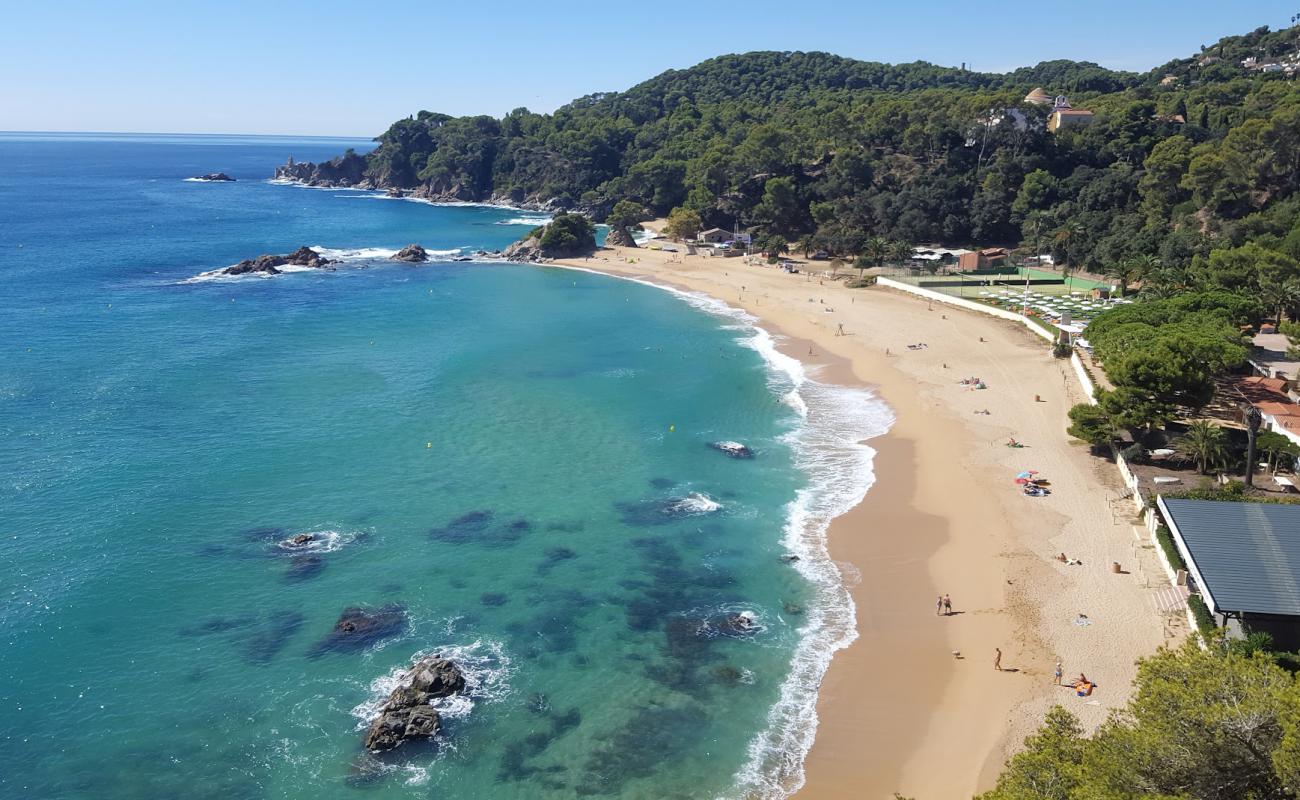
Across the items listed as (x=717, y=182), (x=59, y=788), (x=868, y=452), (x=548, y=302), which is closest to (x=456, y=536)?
(x=59, y=788)

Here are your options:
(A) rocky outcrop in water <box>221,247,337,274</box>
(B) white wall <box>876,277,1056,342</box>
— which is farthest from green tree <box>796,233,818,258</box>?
(A) rocky outcrop in water <box>221,247,337,274</box>

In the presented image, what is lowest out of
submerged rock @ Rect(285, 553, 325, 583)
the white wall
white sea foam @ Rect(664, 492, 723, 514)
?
submerged rock @ Rect(285, 553, 325, 583)

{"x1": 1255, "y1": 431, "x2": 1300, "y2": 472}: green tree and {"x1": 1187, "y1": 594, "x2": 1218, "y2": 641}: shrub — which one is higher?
{"x1": 1255, "y1": 431, "x2": 1300, "y2": 472}: green tree

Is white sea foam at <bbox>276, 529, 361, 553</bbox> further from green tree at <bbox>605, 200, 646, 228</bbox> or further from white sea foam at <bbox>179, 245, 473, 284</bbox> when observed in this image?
green tree at <bbox>605, 200, 646, 228</bbox>

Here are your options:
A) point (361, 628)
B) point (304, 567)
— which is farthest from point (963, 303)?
point (361, 628)

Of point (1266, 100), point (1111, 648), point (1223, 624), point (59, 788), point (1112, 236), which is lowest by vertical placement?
point (59, 788)

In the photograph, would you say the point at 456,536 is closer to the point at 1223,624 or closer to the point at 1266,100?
the point at 1223,624
